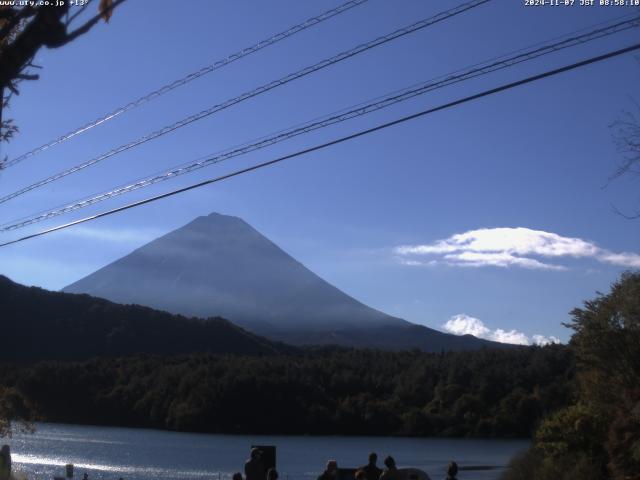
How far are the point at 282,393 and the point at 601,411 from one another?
1815 inches

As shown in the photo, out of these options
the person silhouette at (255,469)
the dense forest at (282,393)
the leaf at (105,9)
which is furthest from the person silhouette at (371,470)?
the dense forest at (282,393)

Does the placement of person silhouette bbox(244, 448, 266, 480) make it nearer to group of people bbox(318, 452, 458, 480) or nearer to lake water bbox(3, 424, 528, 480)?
group of people bbox(318, 452, 458, 480)

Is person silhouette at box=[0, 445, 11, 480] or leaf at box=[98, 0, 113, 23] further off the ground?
leaf at box=[98, 0, 113, 23]

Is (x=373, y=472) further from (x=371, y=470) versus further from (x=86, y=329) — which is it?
(x=86, y=329)

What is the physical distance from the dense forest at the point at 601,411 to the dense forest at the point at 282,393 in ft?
105

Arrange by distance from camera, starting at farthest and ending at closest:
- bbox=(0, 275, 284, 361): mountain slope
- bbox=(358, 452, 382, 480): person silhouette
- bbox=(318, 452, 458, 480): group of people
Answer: bbox=(0, 275, 284, 361): mountain slope → bbox=(358, 452, 382, 480): person silhouette → bbox=(318, 452, 458, 480): group of people

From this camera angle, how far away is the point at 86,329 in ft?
219

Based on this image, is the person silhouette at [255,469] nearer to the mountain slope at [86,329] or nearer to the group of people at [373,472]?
the group of people at [373,472]

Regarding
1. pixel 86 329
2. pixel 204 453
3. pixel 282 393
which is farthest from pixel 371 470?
pixel 86 329

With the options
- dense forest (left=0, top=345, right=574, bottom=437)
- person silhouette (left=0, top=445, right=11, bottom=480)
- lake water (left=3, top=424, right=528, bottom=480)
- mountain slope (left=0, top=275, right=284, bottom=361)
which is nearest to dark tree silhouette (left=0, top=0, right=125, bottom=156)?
person silhouette (left=0, top=445, right=11, bottom=480)

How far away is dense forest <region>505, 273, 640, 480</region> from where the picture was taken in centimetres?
1576

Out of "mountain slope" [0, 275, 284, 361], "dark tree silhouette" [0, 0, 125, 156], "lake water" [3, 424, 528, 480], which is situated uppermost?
"mountain slope" [0, 275, 284, 361]

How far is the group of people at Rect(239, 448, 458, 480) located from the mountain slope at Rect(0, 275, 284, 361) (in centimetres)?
4602

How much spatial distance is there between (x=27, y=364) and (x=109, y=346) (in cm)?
1186
